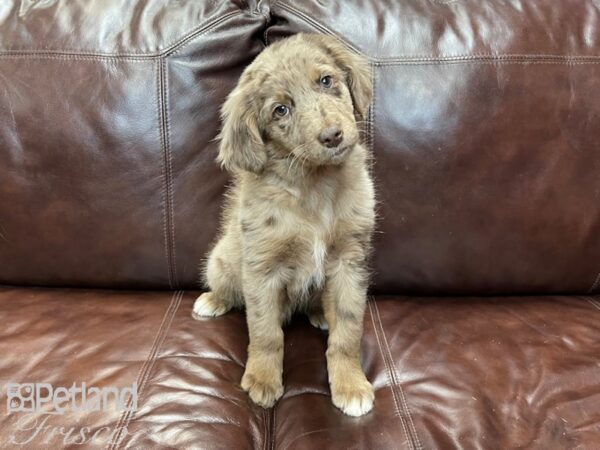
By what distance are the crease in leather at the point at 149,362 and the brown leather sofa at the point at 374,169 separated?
0.01 m

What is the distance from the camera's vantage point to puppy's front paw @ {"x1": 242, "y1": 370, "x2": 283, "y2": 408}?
5.21ft

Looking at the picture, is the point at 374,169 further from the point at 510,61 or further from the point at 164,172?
the point at 164,172

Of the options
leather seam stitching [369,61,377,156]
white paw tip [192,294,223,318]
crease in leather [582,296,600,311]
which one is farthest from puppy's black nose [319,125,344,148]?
crease in leather [582,296,600,311]

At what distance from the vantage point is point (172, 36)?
1957mm

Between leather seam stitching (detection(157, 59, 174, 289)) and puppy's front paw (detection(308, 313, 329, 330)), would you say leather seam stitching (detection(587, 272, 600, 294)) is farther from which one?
leather seam stitching (detection(157, 59, 174, 289))

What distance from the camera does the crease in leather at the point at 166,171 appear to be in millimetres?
1962

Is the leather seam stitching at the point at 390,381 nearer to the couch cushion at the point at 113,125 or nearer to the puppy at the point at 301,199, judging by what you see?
the puppy at the point at 301,199

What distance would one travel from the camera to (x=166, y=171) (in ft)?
6.64

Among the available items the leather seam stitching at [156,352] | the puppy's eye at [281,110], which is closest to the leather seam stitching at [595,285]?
the puppy's eye at [281,110]

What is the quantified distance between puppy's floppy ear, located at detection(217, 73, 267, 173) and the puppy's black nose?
217 millimetres

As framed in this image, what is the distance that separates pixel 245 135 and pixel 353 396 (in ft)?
2.76

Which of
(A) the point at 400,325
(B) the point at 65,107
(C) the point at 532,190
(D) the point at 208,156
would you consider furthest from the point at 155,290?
(C) the point at 532,190

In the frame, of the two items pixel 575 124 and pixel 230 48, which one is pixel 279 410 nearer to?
pixel 230 48

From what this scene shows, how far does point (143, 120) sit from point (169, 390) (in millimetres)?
1007
